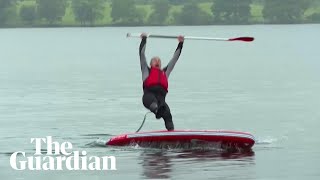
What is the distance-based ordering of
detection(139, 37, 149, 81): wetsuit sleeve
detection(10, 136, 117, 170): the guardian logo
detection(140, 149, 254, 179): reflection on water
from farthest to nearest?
detection(139, 37, 149, 81): wetsuit sleeve, detection(10, 136, 117, 170): the guardian logo, detection(140, 149, 254, 179): reflection on water

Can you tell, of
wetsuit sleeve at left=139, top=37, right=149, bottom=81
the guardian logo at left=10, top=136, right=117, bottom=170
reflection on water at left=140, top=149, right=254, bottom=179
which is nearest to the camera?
reflection on water at left=140, top=149, right=254, bottom=179

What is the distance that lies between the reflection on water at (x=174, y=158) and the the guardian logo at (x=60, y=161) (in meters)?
0.90

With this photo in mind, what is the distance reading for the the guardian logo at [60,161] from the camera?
27.6 meters

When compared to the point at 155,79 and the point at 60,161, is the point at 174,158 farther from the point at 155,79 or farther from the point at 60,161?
the point at 60,161

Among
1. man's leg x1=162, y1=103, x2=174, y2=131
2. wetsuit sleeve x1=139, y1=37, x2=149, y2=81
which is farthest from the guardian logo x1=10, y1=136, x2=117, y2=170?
Answer: wetsuit sleeve x1=139, y1=37, x2=149, y2=81

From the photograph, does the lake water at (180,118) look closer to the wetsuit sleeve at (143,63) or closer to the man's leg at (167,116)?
the man's leg at (167,116)

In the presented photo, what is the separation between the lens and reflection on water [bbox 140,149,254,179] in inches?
1068

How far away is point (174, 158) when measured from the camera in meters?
28.6

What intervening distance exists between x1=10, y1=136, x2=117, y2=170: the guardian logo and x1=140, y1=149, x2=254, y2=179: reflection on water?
0.90 meters

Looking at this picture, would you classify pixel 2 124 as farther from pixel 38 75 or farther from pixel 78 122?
pixel 38 75

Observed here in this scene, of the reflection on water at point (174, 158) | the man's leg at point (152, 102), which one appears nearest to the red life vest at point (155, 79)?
the man's leg at point (152, 102)

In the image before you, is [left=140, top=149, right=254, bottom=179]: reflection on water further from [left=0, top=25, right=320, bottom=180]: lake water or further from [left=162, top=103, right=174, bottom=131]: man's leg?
[left=162, top=103, right=174, bottom=131]: man's leg

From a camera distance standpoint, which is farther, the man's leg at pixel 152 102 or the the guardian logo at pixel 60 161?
the man's leg at pixel 152 102

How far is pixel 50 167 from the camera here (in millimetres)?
27609
